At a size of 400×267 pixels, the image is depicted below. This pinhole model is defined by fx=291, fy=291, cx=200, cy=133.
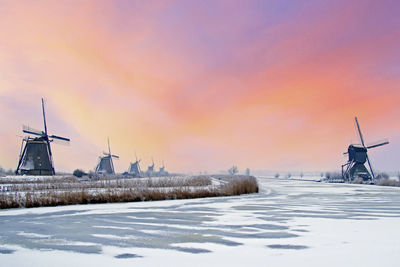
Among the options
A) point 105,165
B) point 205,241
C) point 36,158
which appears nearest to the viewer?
point 205,241

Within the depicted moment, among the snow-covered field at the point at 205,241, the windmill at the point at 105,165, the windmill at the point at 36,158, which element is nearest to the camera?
the snow-covered field at the point at 205,241

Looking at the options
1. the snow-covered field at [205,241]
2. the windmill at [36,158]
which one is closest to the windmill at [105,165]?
the windmill at [36,158]

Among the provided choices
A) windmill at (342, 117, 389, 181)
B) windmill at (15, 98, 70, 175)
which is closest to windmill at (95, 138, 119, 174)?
windmill at (15, 98, 70, 175)

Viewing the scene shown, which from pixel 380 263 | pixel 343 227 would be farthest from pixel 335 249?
pixel 343 227

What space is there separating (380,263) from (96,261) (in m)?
4.15

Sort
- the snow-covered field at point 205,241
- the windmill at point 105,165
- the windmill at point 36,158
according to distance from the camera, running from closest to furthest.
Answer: the snow-covered field at point 205,241 < the windmill at point 36,158 < the windmill at point 105,165

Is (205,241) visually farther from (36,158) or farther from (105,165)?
(105,165)

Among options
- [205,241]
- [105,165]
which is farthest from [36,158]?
[205,241]

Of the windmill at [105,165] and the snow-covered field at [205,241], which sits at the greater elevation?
the windmill at [105,165]

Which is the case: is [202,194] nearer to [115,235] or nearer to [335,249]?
[115,235]

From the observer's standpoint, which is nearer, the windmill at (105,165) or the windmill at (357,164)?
the windmill at (357,164)

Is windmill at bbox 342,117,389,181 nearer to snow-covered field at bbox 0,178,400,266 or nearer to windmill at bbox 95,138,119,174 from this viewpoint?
snow-covered field at bbox 0,178,400,266

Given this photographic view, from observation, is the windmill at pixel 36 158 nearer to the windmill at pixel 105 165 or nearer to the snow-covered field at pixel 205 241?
the windmill at pixel 105 165

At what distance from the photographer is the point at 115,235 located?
20.6 feet
